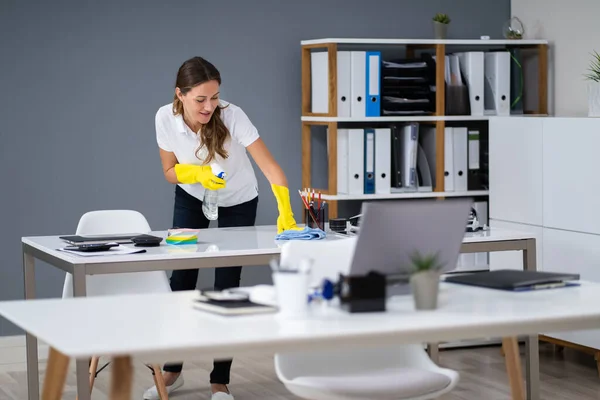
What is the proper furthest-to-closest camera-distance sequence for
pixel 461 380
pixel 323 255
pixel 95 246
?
1. pixel 461 380
2. pixel 95 246
3. pixel 323 255

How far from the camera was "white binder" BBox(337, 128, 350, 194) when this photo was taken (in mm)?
5043

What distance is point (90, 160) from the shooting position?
16.3 feet

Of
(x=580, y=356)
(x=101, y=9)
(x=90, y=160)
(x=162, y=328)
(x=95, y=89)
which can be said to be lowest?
(x=580, y=356)

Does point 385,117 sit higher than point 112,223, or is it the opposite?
point 385,117

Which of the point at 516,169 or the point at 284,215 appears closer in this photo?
the point at 284,215

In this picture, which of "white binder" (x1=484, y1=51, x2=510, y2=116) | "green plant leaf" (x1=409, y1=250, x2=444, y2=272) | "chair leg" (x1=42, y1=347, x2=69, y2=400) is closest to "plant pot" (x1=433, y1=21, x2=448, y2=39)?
"white binder" (x1=484, y1=51, x2=510, y2=116)

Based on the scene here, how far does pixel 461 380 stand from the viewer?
442cm

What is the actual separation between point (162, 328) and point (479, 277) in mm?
961

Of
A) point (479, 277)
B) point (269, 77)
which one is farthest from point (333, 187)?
point (479, 277)

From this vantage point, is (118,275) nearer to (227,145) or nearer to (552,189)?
(227,145)

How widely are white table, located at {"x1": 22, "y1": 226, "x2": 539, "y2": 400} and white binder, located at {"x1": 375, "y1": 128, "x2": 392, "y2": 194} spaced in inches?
46.3

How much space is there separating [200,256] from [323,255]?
692 mm

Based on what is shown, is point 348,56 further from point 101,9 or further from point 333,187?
point 101,9

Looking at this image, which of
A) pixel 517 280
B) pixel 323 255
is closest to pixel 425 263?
pixel 517 280
